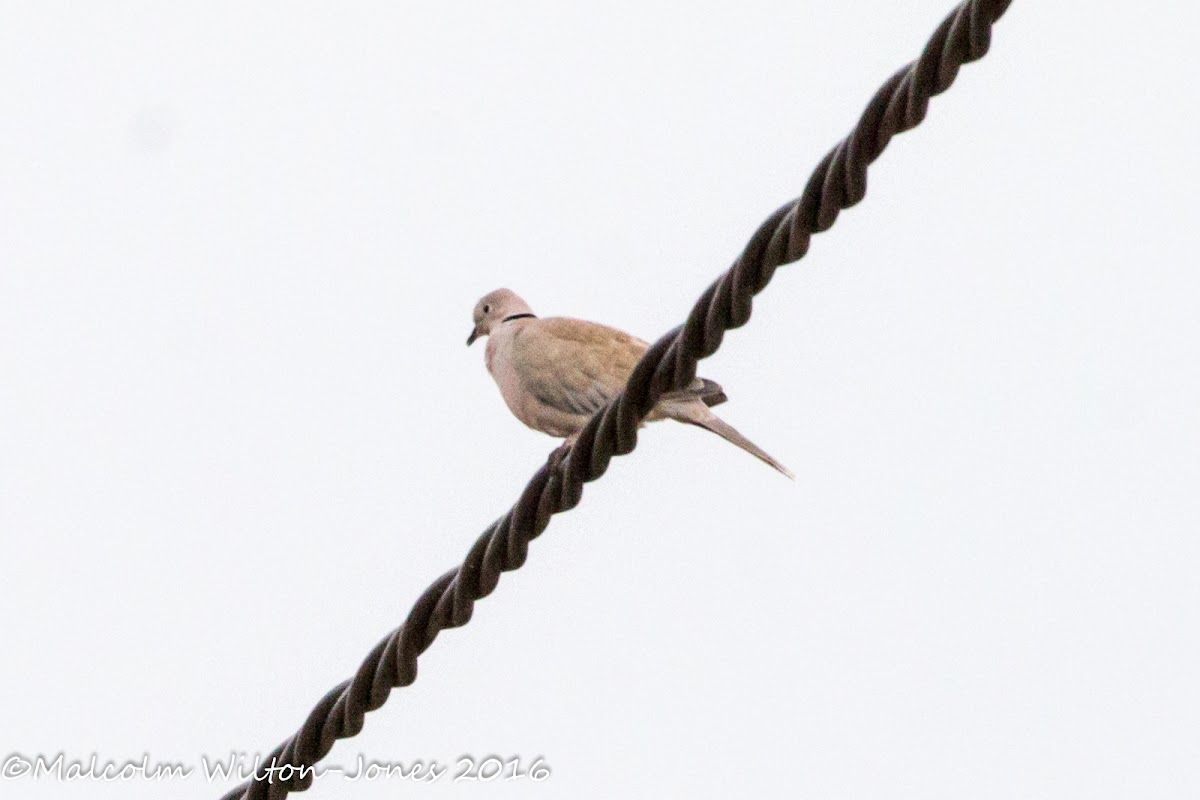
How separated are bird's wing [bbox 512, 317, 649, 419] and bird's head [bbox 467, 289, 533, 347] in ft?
2.69

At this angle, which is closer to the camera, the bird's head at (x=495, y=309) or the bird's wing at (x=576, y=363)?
the bird's wing at (x=576, y=363)

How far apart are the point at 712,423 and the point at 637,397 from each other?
2.27m

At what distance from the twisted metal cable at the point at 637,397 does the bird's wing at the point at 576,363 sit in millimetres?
2286

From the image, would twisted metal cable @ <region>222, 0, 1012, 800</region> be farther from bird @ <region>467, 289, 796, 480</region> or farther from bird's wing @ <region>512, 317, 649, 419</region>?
bird's wing @ <region>512, 317, 649, 419</region>

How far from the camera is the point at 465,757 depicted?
4.79 metres

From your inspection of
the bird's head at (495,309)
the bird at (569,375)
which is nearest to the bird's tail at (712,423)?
the bird at (569,375)

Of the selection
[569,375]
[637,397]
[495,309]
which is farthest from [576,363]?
[637,397]

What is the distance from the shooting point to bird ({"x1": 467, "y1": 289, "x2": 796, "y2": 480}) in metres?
5.78

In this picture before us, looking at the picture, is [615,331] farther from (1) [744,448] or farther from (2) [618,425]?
(2) [618,425]

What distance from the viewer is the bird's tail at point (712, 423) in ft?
18.6

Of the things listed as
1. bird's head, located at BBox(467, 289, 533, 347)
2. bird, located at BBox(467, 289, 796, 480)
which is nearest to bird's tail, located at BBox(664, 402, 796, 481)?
bird, located at BBox(467, 289, 796, 480)

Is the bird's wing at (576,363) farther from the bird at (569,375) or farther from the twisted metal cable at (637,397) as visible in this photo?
the twisted metal cable at (637,397)

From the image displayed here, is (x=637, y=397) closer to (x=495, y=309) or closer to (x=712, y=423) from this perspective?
(x=712, y=423)

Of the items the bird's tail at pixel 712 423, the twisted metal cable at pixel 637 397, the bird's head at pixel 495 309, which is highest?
the bird's head at pixel 495 309
